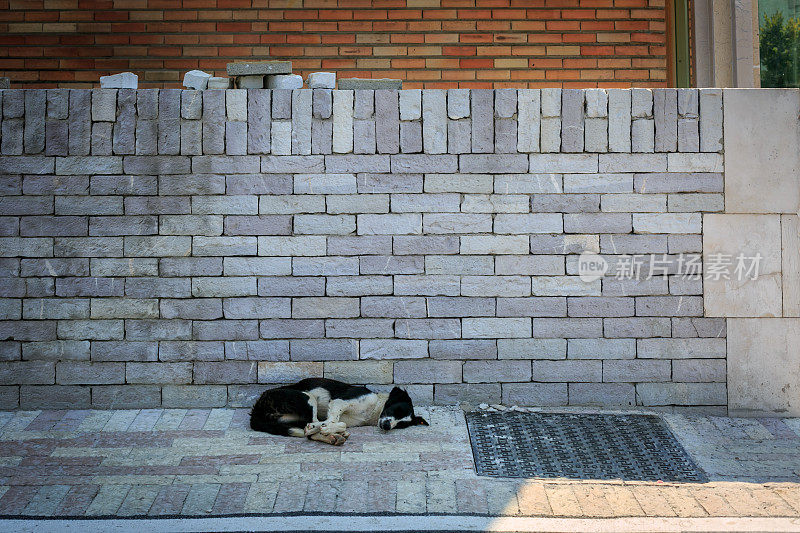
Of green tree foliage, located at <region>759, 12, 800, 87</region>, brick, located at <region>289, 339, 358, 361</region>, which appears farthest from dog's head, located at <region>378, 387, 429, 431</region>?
green tree foliage, located at <region>759, 12, 800, 87</region>

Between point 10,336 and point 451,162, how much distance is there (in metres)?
3.80

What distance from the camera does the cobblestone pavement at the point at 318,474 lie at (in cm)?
436

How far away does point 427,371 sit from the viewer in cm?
606

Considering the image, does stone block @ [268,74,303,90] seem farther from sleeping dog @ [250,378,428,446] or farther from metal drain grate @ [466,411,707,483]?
metal drain grate @ [466,411,707,483]

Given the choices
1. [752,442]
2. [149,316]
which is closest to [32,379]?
[149,316]

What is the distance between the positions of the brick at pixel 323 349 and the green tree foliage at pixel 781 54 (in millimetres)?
5249

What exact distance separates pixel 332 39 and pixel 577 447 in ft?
19.5

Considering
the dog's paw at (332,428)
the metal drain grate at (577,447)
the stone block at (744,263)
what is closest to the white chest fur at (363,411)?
the dog's paw at (332,428)

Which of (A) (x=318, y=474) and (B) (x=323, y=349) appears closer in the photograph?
(A) (x=318, y=474)

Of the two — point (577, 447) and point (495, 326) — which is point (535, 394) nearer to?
point (495, 326)

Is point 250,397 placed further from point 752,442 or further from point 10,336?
point 752,442

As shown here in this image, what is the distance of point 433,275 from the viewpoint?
19.7 feet
